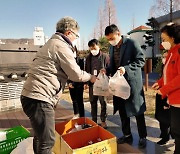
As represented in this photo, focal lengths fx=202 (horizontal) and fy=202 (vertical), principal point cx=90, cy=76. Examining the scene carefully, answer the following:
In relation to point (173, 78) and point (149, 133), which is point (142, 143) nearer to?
point (149, 133)

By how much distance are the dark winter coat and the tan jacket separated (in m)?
0.90

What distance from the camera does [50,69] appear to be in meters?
1.67

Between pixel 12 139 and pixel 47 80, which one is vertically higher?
pixel 47 80

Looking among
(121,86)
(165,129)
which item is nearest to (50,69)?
(121,86)

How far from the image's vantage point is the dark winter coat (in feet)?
7.86

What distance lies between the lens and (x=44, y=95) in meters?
1.68

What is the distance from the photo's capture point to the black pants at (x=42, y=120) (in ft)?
5.51

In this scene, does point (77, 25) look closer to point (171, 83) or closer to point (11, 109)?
point (171, 83)

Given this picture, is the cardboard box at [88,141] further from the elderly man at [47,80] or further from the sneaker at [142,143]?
the sneaker at [142,143]

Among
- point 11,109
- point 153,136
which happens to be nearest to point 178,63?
point 153,136

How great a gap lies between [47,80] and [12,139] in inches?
42.5

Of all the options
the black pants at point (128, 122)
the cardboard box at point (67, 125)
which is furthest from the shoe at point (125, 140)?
the cardboard box at point (67, 125)

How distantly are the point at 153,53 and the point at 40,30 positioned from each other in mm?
13791

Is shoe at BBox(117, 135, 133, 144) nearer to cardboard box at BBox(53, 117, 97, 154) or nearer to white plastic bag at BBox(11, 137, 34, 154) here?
cardboard box at BBox(53, 117, 97, 154)
